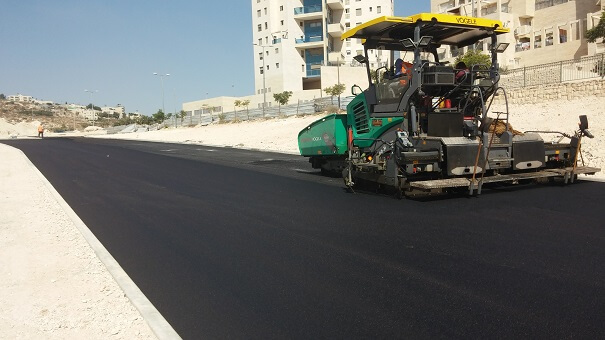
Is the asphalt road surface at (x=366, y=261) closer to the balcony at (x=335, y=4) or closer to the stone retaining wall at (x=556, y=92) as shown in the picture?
the stone retaining wall at (x=556, y=92)

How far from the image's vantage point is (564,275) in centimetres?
458

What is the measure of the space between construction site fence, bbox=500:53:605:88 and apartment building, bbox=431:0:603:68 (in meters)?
23.1

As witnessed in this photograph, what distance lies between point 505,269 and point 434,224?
1.96 m

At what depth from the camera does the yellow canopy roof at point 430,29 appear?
8820 mm

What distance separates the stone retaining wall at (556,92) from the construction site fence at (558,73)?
53 cm

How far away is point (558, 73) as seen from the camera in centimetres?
2336

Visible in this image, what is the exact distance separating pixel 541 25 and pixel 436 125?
178 feet

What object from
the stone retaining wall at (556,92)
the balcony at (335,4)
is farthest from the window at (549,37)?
the stone retaining wall at (556,92)

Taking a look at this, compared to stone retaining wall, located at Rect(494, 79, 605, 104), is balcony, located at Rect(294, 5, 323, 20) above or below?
above

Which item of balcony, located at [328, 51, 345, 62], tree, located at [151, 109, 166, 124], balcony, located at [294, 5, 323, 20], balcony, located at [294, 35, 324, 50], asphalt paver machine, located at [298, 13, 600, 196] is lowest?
asphalt paver machine, located at [298, 13, 600, 196]

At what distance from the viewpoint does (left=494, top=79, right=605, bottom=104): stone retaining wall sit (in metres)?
20.8

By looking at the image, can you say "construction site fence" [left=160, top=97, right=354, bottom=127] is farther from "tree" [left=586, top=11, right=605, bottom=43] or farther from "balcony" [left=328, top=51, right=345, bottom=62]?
"balcony" [left=328, top=51, right=345, bottom=62]

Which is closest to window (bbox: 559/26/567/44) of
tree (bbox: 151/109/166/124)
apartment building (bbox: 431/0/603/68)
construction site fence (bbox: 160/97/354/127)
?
apartment building (bbox: 431/0/603/68)

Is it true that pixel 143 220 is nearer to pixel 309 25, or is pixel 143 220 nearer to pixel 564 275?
pixel 564 275
